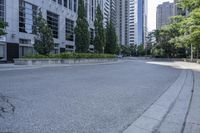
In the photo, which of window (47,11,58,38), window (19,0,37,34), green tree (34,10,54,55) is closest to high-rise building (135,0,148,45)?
window (47,11,58,38)

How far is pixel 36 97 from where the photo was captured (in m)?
8.02

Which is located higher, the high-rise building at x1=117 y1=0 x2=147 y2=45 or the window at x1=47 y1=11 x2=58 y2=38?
the high-rise building at x1=117 y1=0 x2=147 y2=45

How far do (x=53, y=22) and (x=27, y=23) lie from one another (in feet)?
29.8

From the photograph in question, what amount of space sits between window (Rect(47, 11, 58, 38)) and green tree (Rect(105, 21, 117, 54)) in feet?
42.2

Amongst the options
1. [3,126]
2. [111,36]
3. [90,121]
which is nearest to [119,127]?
[90,121]

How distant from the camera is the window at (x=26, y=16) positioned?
40.6 m

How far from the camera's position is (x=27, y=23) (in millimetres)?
42375

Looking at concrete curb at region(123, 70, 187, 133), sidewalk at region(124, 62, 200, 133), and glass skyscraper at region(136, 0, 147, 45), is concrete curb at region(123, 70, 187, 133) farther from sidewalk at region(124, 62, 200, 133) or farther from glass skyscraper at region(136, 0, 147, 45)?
glass skyscraper at region(136, 0, 147, 45)

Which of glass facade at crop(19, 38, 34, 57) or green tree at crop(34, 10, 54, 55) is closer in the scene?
green tree at crop(34, 10, 54, 55)

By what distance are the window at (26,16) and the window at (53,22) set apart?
5.29 metres

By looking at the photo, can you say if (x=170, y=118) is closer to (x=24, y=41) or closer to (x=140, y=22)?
(x=24, y=41)

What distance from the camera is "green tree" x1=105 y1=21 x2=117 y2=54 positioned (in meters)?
59.1

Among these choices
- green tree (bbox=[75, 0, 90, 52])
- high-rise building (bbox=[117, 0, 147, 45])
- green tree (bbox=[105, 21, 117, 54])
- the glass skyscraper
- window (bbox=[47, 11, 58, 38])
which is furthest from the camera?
the glass skyscraper

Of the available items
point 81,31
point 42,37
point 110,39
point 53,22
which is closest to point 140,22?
point 110,39
